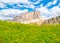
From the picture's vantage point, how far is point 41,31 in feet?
78.2

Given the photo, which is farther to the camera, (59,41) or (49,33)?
(49,33)

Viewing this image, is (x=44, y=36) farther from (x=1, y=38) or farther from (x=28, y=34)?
(x=1, y=38)

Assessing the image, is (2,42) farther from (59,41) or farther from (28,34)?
(59,41)

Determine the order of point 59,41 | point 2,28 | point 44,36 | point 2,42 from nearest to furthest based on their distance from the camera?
1. point 2,42
2. point 59,41
3. point 44,36
4. point 2,28

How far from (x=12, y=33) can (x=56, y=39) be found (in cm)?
470

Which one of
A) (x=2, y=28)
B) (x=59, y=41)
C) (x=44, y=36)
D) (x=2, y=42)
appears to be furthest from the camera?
Answer: (x=2, y=28)

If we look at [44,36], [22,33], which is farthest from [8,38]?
[44,36]

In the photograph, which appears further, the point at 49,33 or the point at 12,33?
the point at 49,33

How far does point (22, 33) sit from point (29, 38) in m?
1.46

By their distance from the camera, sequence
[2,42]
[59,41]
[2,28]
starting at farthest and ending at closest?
[2,28] < [59,41] < [2,42]

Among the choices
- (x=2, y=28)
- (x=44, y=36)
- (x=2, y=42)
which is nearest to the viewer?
(x=2, y=42)

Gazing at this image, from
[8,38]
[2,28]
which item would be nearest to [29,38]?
[8,38]

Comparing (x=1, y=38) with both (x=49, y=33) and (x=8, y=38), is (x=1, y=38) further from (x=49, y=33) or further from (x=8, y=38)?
(x=49, y=33)

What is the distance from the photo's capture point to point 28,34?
71.9ft
